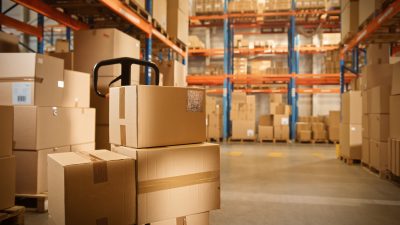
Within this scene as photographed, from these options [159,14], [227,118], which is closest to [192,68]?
[227,118]

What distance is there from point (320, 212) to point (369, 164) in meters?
3.05

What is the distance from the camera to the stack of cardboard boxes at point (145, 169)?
1.80 m

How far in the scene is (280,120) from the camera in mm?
11531

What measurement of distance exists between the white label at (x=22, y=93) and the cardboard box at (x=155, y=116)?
1.54 meters

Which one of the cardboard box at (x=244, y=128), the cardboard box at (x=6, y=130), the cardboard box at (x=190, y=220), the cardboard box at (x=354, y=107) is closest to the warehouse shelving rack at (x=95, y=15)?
the cardboard box at (x=6, y=130)

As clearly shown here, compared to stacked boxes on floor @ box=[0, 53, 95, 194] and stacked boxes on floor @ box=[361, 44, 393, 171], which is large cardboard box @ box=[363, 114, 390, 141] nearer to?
stacked boxes on floor @ box=[361, 44, 393, 171]

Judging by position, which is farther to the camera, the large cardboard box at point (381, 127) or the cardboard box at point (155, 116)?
the large cardboard box at point (381, 127)

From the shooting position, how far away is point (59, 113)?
3.60m

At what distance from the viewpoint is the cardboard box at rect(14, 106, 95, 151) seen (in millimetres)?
3305

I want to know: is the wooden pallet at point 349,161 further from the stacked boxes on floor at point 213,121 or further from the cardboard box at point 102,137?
the stacked boxes on floor at point 213,121

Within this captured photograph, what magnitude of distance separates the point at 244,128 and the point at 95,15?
24.2ft

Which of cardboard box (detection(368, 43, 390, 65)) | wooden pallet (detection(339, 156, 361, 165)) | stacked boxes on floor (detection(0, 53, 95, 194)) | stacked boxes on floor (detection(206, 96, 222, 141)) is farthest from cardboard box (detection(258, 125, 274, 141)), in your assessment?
stacked boxes on floor (detection(0, 53, 95, 194))

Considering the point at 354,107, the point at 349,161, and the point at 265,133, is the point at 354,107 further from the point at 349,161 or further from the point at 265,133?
the point at 265,133

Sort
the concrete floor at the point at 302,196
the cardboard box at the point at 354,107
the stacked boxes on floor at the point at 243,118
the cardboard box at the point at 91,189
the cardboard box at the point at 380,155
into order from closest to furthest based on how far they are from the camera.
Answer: the cardboard box at the point at 91,189, the concrete floor at the point at 302,196, the cardboard box at the point at 380,155, the cardboard box at the point at 354,107, the stacked boxes on floor at the point at 243,118
